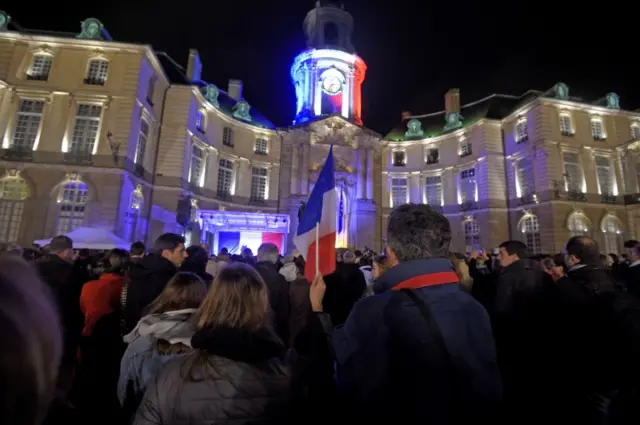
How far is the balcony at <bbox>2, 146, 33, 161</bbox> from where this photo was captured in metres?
19.5

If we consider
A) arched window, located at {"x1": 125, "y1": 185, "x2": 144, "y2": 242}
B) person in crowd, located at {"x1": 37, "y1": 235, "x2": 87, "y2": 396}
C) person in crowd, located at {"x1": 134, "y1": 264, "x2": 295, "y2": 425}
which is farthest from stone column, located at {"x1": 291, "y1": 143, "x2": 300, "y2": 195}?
person in crowd, located at {"x1": 134, "y1": 264, "x2": 295, "y2": 425}

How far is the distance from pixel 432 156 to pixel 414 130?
3922 millimetres

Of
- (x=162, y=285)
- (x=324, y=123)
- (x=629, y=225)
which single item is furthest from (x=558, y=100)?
(x=162, y=285)

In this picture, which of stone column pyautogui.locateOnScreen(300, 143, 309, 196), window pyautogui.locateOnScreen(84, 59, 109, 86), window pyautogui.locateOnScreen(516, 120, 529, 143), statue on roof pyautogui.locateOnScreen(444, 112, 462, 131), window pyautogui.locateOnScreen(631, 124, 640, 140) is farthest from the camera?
statue on roof pyautogui.locateOnScreen(444, 112, 462, 131)

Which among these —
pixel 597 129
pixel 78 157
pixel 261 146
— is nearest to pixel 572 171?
pixel 597 129

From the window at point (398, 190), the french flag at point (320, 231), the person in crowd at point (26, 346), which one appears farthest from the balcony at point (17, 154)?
the window at point (398, 190)

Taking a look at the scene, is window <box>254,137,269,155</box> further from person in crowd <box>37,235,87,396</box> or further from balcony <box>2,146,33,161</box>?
person in crowd <box>37,235,87,396</box>

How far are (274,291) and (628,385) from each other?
14.0 feet

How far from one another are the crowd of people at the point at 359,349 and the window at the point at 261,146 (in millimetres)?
29686

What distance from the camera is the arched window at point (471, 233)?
3119cm

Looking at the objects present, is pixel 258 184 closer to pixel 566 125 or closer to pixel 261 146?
pixel 261 146

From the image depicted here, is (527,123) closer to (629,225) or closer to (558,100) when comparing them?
(558,100)

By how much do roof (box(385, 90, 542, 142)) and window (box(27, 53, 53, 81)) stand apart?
1204 inches

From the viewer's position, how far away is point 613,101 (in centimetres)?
2981
